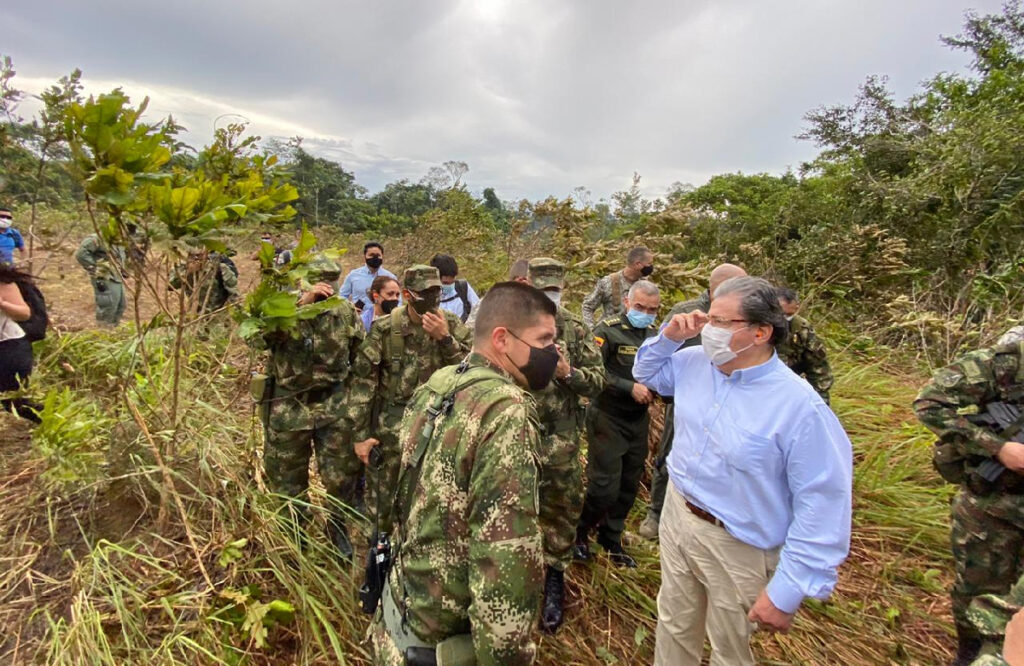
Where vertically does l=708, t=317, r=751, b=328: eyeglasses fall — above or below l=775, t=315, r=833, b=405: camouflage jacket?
above

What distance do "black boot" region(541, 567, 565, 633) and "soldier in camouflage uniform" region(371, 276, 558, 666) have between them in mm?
1386

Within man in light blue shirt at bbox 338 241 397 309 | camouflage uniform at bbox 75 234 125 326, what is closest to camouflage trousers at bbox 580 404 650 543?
man in light blue shirt at bbox 338 241 397 309

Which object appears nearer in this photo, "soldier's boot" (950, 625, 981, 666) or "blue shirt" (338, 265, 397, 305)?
"soldier's boot" (950, 625, 981, 666)

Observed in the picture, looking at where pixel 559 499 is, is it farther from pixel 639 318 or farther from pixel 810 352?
pixel 810 352

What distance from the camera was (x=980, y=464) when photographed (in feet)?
7.38

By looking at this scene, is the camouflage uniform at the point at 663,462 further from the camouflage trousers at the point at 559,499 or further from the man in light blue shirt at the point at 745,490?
the man in light blue shirt at the point at 745,490

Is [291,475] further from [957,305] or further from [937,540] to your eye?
[957,305]

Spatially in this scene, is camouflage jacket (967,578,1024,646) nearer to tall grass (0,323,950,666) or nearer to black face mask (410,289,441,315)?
tall grass (0,323,950,666)

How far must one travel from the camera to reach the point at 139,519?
2.73m

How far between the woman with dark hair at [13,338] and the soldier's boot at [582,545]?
13.5ft

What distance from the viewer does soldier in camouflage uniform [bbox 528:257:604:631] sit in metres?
2.85

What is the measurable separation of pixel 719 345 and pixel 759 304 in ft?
0.68

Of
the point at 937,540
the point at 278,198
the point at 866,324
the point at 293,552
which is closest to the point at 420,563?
the point at 293,552

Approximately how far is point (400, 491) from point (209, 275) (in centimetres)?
193
